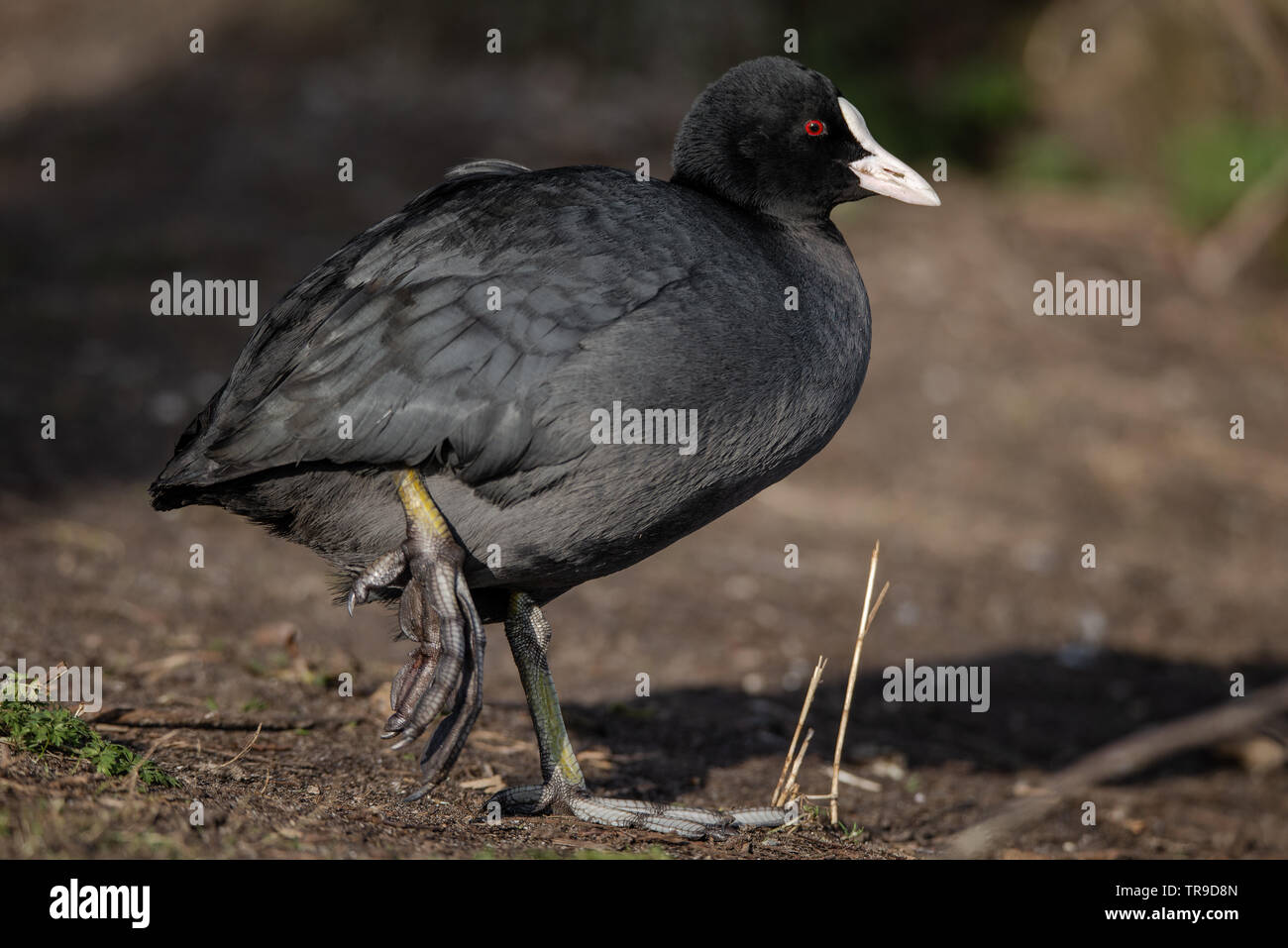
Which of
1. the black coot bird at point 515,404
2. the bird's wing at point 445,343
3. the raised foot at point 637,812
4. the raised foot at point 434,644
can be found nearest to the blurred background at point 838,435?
the raised foot at point 434,644

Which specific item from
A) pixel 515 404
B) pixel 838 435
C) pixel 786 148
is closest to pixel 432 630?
pixel 515 404

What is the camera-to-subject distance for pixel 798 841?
423cm

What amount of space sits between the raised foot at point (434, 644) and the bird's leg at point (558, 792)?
1.09 ft

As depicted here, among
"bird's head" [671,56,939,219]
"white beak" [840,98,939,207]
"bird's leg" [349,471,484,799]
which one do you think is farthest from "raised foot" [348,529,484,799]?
"white beak" [840,98,939,207]

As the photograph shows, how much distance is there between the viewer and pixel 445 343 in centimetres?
384

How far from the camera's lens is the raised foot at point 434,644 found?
394cm

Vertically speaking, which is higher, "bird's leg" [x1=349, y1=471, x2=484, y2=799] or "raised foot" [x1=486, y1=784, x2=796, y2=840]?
"bird's leg" [x1=349, y1=471, x2=484, y2=799]

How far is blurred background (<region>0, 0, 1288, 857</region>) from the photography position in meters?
6.01

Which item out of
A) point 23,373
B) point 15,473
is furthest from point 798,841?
point 23,373

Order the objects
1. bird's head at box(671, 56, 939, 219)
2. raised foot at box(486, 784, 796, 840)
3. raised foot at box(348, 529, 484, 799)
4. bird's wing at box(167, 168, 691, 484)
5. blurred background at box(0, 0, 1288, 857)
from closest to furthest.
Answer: bird's wing at box(167, 168, 691, 484), raised foot at box(348, 529, 484, 799), raised foot at box(486, 784, 796, 840), bird's head at box(671, 56, 939, 219), blurred background at box(0, 0, 1288, 857)

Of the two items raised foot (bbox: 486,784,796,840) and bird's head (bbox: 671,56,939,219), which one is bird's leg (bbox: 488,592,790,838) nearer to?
raised foot (bbox: 486,784,796,840)

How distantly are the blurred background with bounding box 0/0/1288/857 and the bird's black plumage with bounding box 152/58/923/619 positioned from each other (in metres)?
0.92

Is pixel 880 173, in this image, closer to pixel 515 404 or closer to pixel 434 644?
pixel 515 404

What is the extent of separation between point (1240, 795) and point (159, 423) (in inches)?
284
